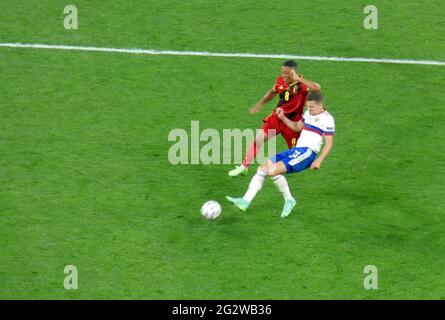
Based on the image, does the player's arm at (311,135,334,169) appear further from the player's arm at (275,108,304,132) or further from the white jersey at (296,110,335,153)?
the player's arm at (275,108,304,132)

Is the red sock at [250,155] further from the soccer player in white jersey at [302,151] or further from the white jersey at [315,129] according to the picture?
the white jersey at [315,129]

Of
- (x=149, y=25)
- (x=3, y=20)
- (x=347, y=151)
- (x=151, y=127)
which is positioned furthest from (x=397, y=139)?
(x=3, y=20)

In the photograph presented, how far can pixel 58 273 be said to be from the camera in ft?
50.9

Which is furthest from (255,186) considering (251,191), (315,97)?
(315,97)

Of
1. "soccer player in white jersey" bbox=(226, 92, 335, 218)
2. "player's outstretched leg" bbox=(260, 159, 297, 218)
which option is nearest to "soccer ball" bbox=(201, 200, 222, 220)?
"soccer player in white jersey" bbox=(226, 92, 335, 218)

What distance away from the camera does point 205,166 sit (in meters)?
18.5

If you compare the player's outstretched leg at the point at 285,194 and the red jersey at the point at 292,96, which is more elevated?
the red jersey at the point at 292,96

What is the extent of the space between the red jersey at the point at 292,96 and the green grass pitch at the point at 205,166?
1.12 metres

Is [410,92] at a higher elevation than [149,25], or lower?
lower

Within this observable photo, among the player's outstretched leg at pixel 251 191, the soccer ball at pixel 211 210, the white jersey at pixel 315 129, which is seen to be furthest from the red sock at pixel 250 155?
the soccer ball at pixel 211 210

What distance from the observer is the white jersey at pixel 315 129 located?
16.6m

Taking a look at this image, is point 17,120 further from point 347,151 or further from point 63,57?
point 347,151

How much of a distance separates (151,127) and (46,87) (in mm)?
2298

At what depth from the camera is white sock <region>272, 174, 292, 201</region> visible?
55.5 ft
